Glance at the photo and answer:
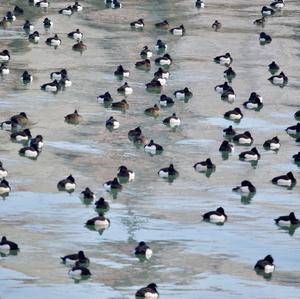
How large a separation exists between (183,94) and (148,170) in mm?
12778

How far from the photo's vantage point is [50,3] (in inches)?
3831

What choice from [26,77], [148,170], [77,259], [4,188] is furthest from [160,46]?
[77,259]

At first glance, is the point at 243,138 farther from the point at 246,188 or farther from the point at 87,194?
the point at 87,194

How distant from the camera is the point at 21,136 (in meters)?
62.3

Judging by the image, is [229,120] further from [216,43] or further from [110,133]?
[216,43]

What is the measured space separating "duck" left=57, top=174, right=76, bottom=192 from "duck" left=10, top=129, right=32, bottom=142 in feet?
23.7

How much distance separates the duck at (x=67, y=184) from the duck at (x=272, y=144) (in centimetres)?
1041

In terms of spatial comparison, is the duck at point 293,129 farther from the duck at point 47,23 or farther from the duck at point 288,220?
the duck at point 47,23

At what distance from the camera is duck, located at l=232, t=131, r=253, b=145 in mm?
63188

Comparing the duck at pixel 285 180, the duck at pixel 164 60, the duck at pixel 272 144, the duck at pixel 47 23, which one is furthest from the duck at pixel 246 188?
the duck at pixel 47 23

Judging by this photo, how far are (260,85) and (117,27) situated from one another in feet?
53.2

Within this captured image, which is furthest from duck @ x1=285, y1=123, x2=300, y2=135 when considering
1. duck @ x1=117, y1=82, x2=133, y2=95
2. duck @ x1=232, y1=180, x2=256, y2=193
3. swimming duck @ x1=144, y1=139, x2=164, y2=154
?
duck @ x1=232, y1=180, x2=256, y2=193

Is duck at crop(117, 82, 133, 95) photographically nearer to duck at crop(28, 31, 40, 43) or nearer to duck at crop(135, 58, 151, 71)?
duck at crop(135, 58, 151, 71)

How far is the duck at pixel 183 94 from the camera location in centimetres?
7106
